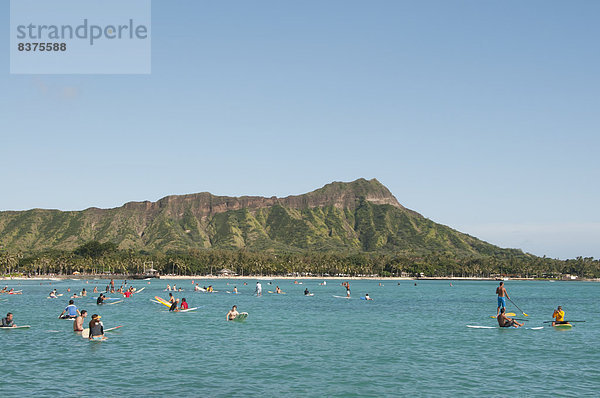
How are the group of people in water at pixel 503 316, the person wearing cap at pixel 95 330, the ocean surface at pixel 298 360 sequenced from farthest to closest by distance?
the group of people in water at pixel 503 316 < the person wearing cap at pixel 95 330 < the ocean surface at pixel 298 360

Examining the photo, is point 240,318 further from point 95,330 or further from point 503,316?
point 503,316

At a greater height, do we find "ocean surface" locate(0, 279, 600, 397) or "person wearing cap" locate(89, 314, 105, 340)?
"person wearing cap" locate(89, 314, 105, 340)

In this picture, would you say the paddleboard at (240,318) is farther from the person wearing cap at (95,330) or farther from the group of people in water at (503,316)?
the group of people in water at (503,316)

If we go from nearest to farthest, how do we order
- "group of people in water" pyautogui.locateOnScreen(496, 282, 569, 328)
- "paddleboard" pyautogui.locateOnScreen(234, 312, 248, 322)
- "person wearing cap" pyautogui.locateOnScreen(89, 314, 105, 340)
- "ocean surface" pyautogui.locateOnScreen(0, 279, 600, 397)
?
"ocean surface" pyautogui.locateOnScreen(0, 279, 600, 397) → "person wearing cap" pyautogui.locateOnScreen(89, 314, 105, 340) → "group of people in water" pyautogui.locateOnScreen(496, 282, 569, 328) → "paddleboard" pyautogui.locateOnScreen(234, 312, 248, 322)

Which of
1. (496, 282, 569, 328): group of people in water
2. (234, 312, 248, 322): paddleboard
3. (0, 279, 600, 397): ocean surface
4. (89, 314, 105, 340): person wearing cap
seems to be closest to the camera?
(0, 279, 600, 397): ocean surface

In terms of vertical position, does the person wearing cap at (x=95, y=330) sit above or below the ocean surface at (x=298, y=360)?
above

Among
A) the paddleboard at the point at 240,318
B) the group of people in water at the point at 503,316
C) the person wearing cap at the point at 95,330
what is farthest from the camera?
the paddleboard at the point at 240,318

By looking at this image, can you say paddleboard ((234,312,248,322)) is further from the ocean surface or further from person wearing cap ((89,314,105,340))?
person wearing cap ((89,314,105,340))

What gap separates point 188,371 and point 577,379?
19.1 meters

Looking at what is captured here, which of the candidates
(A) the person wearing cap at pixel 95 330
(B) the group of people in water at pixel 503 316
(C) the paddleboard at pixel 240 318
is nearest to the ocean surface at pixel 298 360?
(B) the group of people in water at pixel 503 316

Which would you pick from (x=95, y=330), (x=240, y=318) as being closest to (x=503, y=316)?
(x=240, y=318)

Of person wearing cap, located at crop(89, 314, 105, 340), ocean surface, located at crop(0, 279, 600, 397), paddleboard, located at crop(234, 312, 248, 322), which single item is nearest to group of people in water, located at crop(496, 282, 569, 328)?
ocean surface, located at crop(0, 279, 600, 397)

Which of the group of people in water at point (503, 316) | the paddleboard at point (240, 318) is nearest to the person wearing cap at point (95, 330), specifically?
the paddleboard at point (240, 318)

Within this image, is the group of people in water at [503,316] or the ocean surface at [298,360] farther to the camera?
the group of people in water at [503,316]
